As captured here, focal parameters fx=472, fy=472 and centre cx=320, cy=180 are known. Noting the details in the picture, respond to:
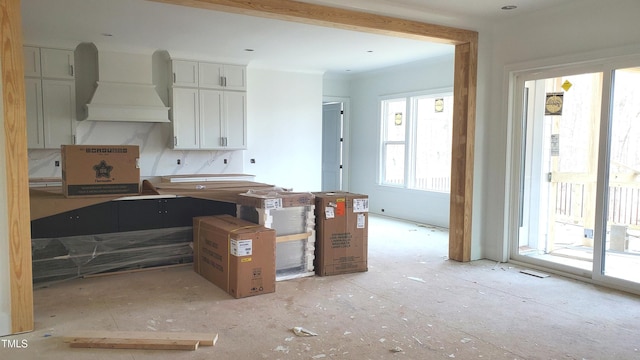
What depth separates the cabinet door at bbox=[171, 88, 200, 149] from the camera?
6945mm

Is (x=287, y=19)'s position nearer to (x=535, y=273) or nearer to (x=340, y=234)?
(x=340, y=234)

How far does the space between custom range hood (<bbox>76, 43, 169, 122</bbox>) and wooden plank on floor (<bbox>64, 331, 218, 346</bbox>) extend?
3.89m

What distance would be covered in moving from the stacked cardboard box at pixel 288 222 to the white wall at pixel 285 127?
139 inches

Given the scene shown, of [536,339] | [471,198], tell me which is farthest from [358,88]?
[536,339]

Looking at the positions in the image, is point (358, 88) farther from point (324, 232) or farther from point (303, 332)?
point (303, 332)

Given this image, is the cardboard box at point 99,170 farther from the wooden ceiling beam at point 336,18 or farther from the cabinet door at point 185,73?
the cabinet door at point 185,73

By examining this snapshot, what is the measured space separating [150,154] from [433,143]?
176 inches

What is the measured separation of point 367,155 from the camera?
9023 mm

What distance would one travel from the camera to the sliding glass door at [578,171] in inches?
166

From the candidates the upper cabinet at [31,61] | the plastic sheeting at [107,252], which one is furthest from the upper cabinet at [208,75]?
the plastic sheeting at [107,252]

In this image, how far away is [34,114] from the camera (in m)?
6.19

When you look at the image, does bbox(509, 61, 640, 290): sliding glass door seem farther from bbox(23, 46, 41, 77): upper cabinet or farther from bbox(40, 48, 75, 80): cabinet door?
bbox(23, 46, 41, 77): upper cabinet

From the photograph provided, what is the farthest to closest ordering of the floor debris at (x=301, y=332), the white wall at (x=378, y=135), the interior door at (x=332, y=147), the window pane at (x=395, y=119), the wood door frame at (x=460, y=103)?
the interior door at (x=332, y=147), the window pane at (x=395, y=119), the white wall at (x=378, y=135), the wood door frame at (x=460, y=103), the floor debris at (x=301, y=332)

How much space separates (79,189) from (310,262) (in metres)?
2.21
